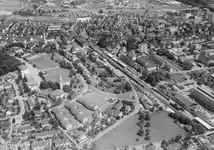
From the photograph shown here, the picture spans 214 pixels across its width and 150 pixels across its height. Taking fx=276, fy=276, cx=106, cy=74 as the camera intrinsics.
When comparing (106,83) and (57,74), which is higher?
(57,74)

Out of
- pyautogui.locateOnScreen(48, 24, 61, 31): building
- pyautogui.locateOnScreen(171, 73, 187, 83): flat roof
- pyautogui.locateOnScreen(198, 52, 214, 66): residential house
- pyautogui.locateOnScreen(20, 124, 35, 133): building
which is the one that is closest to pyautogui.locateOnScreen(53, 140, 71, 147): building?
pyautogui.locateOnScreen(20, 124, 35, 133): building

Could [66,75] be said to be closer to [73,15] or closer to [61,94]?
[61,94]

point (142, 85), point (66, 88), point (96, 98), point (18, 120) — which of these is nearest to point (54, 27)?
point (66, 88)

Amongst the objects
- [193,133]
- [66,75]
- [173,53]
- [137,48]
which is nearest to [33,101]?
[66,75]

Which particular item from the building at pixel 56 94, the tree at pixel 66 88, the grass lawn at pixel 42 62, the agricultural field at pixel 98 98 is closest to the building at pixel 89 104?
the agricultural field at pixel 98 98

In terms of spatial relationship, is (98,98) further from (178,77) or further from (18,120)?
(178,77)

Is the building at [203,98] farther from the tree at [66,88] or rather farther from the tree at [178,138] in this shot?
the tree at [66,88]

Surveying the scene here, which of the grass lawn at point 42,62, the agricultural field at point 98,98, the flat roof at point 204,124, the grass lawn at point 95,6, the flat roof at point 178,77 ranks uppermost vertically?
the grass lawn at point 95,6
